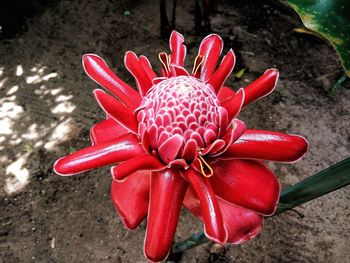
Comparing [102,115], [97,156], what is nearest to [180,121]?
[97,156]

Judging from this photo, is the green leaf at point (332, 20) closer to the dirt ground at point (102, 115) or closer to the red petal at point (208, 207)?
the red petal at point (208, 207)

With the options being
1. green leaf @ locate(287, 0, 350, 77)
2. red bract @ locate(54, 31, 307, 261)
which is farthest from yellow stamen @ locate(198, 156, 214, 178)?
green leaf @ locate(287, 0, 350, 77)

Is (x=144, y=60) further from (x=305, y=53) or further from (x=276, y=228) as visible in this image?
(x=305, y=53)

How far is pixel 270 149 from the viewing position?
2.80 feet

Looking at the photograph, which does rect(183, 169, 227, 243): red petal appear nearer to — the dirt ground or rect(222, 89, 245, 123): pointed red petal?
rect(222, 89, 245, 123): pointed red petal

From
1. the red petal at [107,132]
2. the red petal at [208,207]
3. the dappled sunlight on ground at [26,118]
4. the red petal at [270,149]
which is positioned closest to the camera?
the red petal at [208,207]

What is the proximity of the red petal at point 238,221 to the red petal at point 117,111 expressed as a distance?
20 cm

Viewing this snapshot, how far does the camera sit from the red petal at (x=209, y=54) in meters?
0.98

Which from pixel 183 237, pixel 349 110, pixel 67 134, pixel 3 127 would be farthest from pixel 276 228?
pixel 3 127

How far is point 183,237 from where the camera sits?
188cm

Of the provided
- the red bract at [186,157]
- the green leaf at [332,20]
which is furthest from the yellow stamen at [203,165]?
the green leaf at [332,20]

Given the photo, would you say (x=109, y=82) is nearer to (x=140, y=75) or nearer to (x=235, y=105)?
(x=140, y=75)

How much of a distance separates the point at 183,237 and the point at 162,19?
4.76 feet

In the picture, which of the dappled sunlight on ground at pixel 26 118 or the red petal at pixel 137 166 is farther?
the dappled sunlight on ground at pixel 26 118
